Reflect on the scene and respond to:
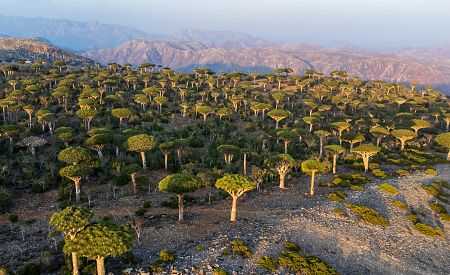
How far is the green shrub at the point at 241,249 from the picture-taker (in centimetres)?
2917

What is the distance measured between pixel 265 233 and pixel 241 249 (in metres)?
4.56

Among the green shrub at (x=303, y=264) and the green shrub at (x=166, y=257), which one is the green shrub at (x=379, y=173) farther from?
the green shrub at (x=166, y=257)

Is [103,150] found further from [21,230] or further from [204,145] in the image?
[21,230]

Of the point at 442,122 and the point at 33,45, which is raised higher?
the point at 33,45

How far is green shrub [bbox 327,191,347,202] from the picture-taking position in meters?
43.2

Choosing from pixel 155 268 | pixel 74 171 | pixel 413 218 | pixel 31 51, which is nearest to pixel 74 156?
pixel 74 171

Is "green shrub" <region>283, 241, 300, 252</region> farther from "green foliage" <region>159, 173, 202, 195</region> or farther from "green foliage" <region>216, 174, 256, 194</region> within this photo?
"green foliage" <region>159, 173, 202, 195</region>

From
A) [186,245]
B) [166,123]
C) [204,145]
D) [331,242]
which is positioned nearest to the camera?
[186,245]

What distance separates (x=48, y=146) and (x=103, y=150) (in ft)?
32.8

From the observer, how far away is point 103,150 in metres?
57.6

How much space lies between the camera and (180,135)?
67.6 meters

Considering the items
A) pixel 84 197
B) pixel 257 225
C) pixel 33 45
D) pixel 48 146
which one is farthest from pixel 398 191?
pixel 33 45

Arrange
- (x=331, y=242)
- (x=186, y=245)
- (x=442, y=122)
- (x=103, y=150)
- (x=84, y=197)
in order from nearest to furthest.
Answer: (x=186, y=245) < (x=331, y=242) < (x=84, y=197) < (x=103, y=150) < (x=442, y=122)

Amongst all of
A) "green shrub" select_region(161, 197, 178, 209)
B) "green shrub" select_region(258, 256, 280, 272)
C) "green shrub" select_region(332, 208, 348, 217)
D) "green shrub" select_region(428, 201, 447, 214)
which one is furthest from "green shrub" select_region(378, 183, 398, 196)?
"green shrub" select_region(161, 197, 178, 209)
